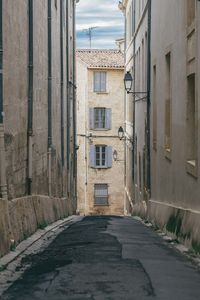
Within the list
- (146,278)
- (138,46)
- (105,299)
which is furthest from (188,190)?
(138,46)

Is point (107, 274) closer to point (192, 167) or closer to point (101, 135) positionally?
point (192, 167)

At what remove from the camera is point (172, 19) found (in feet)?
54.8

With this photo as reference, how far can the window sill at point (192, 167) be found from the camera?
1314 centimetres

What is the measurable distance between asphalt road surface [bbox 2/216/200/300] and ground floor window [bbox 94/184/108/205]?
37.3m

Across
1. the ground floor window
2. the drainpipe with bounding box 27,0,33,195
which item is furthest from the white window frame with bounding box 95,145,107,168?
the drainpipe with bounding box 27,0,33,195

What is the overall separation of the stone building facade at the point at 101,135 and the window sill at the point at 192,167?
36083 mm

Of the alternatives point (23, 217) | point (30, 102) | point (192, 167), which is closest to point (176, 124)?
point (192, 167)

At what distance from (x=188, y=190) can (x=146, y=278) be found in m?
5.71

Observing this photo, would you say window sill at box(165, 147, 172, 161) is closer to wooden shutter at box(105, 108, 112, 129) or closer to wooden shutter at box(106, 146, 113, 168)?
wooden shutter at box(106, 146, 113, 168)

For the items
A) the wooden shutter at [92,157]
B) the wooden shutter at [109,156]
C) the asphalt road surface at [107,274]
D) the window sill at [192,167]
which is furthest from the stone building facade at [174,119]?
the wooden shutter at [92,157]

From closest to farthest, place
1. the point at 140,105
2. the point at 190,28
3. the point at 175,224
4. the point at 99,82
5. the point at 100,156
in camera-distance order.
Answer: the point at 190,28 < the point at 175,224 < the point at 140,105 < the point at 99,82 < the point at 100,156

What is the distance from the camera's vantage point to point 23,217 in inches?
535

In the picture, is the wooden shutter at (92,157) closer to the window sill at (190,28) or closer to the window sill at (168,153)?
the window sill at (168,153)

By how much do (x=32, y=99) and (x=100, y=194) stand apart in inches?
1349
